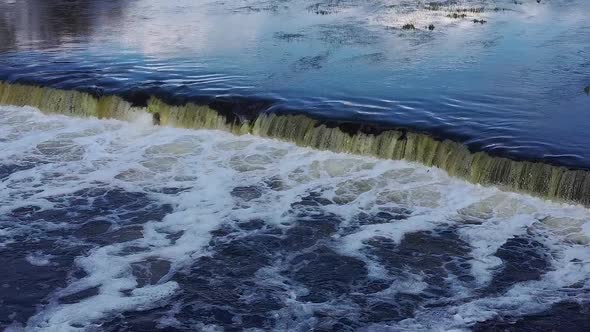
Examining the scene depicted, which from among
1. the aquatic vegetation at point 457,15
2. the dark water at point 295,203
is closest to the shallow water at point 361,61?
the dark water at point 295,203

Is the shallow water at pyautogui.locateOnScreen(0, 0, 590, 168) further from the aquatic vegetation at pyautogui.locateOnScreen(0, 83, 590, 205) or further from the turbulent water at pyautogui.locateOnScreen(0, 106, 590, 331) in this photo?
→ the turbulent water at pyautogui.locateOnScreen(0, 106, 590, 331)

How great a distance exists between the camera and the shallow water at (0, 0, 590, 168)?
51.1ft

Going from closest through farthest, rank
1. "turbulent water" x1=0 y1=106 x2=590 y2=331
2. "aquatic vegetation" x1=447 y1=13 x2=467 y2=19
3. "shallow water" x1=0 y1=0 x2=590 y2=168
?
"turbulent water" x1=0 y1=106 x2=590 y2=331 < "shallow water" x1=0 y1=0 x2=590 y2=168 < "aquatic vegetation" x1=447 y1=13 x2=467 y2=19

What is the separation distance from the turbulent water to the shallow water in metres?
1.93

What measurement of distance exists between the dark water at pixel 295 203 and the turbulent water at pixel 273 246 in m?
0.04

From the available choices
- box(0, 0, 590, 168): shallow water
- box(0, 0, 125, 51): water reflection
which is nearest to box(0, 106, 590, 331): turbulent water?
box(0, 0, 590, 168): shallow water

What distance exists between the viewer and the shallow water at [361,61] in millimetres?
15578

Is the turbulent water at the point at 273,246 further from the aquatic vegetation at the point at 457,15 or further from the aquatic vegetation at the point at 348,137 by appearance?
the aquatic vegetation at the point at 457,15

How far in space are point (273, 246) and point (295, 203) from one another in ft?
5.40

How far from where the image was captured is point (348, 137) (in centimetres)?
1505

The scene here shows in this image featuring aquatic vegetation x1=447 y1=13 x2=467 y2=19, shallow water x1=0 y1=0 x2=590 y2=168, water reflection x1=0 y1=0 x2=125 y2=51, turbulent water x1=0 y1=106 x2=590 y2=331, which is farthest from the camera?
aquatic vegetation x1=447 y1=13 x2=467 y2=19

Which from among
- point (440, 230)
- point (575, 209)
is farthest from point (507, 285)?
point (575, 209)

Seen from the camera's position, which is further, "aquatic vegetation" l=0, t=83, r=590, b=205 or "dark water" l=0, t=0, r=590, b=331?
"aquatic vegetation" l=0, t=83, r=590, b=205

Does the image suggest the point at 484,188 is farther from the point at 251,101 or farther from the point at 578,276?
the point at 251,101
